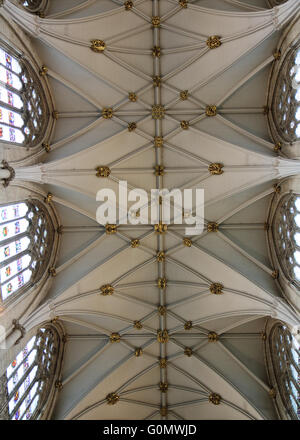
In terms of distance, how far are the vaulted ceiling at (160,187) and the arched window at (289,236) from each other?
0.80m

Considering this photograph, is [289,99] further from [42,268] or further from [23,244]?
[42,268]

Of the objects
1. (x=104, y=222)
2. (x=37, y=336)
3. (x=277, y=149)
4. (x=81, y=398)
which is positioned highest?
(x=277, y=149)

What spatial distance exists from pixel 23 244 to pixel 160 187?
5.75 metres

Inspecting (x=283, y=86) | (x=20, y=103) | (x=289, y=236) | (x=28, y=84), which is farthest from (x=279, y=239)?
(x=28, y=84)

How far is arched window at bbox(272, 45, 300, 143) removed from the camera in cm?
1186

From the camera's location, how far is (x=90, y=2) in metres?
13.1

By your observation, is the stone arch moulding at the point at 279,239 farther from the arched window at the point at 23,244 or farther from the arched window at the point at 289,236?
the arched window at the point at 23,244

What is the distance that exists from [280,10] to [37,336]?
14.0 meters

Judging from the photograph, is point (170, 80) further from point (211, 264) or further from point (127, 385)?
point (127, 385)

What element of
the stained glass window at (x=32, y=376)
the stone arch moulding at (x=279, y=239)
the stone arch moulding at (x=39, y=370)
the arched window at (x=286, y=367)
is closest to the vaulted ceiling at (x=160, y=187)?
the stone arch moulding at (x=279, y=239)

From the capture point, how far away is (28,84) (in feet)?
41.7

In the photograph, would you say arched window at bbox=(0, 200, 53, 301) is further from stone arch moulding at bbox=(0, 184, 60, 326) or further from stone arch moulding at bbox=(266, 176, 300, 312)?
stone arch moulding at bbox=(266, 176, 300, 312)

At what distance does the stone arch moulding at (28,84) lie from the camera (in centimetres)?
1098

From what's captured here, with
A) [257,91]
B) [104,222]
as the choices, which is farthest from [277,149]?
[104,222]
